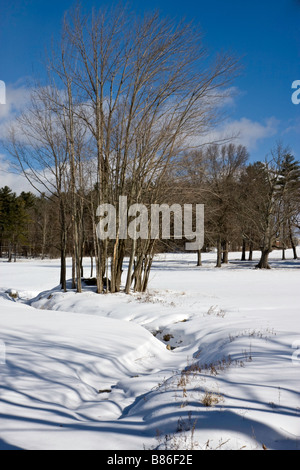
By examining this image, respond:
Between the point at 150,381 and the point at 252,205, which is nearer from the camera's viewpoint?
the point at 150,381

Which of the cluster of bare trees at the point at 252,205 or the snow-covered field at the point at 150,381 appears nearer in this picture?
the snow-covered field at the point at 150,381

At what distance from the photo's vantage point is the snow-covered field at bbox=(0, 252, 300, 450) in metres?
3.22

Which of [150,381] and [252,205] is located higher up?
[252,205]

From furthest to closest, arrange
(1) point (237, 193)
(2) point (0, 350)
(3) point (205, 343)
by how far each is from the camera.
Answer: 1. (1) point (237, 193)
2. (3) point (205, 343)
3. (2) point (0, 350)

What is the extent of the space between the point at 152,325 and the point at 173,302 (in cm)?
275

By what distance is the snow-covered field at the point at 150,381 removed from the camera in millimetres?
3219

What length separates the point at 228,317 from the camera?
363 inches

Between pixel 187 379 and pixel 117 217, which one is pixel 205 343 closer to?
pixel 187 379

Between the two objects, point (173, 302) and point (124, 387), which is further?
point (173, 302)

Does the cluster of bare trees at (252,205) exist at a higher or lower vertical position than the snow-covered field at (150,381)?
higher

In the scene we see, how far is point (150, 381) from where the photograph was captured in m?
5.19

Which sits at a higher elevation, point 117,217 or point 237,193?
point 237,193

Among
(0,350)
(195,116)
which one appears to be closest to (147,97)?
(195,116)

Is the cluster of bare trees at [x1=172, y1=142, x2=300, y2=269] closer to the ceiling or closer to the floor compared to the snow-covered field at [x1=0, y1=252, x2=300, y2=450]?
closer to the ceiling
